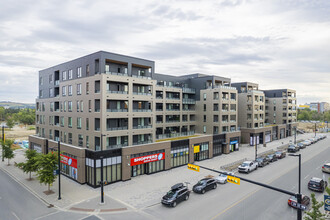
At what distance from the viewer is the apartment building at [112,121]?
30.9 m

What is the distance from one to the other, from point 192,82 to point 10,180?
44950mm

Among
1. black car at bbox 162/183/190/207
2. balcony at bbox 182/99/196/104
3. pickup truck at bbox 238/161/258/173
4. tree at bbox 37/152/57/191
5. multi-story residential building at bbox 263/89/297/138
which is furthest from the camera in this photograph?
multi-story residential building at bbox 263/89/297/138

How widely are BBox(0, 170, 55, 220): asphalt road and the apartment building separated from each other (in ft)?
21.9

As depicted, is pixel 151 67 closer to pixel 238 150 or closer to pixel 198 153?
pixel 198 153

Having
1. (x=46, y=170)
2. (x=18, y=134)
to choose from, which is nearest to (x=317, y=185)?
(x=46, y=170)

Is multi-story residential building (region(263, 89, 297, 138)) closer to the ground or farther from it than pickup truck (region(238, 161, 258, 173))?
farther from it

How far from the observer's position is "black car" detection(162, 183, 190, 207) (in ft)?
73.2

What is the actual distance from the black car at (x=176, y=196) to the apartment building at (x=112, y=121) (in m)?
8.77

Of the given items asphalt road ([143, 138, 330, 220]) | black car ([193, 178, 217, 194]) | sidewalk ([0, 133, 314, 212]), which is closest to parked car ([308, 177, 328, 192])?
asphalt road ([143, 138, 330, 220])

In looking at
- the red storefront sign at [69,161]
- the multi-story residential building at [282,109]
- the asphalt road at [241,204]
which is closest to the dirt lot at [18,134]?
the red storefront sign at [69,161]

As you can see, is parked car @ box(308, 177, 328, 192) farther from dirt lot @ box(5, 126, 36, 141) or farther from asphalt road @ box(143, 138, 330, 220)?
dirt lot @ box(5, 126, 36, 141)

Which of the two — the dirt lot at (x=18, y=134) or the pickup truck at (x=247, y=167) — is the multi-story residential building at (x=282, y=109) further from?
the dirt lot at (x=18, y=134)

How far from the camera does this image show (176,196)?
22.8m

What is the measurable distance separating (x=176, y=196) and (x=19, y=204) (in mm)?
17577
